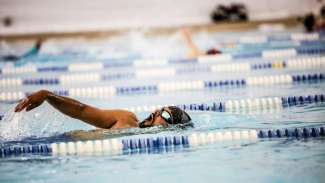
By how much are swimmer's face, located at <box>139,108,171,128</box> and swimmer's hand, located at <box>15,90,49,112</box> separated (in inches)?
34.7

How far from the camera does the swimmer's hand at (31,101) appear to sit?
395cm

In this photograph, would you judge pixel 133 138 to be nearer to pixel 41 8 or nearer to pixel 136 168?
pixel 136 168

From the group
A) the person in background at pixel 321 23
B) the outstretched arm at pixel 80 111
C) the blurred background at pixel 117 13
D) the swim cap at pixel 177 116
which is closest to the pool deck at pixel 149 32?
the blurred background at pixel 117 13

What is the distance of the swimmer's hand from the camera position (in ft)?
13.0

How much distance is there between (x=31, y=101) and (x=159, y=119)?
3.45ft

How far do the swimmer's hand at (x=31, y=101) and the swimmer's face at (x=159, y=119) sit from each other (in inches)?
34.7

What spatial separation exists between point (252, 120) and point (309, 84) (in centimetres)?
205

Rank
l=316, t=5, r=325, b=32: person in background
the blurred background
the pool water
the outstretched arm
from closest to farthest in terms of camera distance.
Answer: the pool water
the outstretched arm
l=316, t=5, r=325, b=32: person in background
the blurred background

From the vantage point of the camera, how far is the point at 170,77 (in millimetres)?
8586

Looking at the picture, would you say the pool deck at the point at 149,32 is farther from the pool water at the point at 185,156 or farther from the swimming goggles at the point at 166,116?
the swimming goggles at the point at 166,116

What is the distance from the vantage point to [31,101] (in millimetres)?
4000

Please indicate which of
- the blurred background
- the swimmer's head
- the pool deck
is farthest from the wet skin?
the blurred background

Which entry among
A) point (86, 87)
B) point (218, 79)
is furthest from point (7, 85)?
point (218, 79)

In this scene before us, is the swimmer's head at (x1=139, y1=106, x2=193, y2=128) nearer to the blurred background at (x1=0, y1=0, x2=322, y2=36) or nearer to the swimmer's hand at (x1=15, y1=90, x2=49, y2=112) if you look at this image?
the swimmer's hand at (x1=15, y1=90, x2=49, y2=112)
